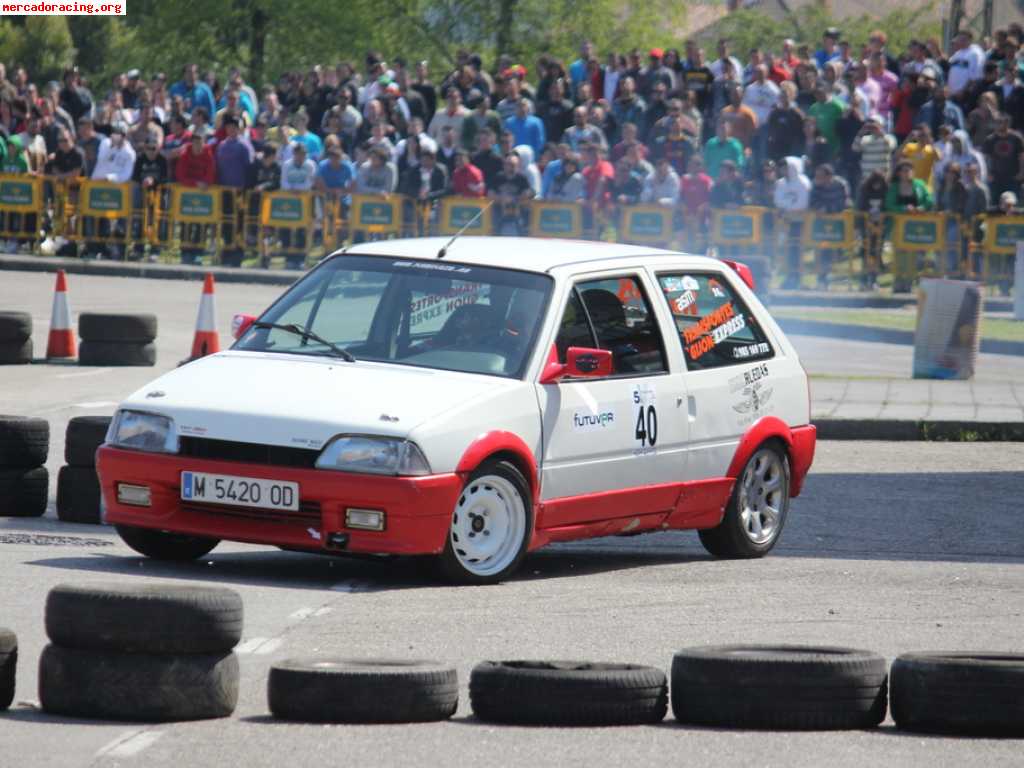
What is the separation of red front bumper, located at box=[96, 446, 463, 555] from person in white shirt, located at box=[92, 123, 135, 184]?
23.3 metres

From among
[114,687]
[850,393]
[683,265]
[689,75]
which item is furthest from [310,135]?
[114,687]

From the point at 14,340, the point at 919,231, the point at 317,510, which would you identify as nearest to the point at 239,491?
the point at 317,510

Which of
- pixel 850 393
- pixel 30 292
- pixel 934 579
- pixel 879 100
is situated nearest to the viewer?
pixel 934 579

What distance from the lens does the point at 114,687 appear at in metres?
6.48

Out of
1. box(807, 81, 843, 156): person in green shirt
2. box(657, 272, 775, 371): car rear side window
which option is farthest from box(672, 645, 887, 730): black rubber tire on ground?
box(807, 81, 843, 156): person in green shirt

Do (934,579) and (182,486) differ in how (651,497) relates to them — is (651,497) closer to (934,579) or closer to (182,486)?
(934,579)

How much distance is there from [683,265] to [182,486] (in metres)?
3.00

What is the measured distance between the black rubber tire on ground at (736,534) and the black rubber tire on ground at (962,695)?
409 centimetres

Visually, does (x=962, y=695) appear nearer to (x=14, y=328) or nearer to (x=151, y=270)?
(x=14, y=328)

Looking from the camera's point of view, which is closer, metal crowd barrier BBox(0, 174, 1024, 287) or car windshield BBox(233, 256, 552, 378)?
car windshield BBox(233, 256, 552, 378)

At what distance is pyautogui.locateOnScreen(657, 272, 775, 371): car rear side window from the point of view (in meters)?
10.6

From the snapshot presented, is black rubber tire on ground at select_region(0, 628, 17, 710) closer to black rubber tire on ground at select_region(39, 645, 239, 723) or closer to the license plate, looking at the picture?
black rubber tire on ground at select_region(39, 645, 239, 723)

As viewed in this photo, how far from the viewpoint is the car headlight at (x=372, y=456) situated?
354 inches

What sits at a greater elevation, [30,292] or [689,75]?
[689,75]
